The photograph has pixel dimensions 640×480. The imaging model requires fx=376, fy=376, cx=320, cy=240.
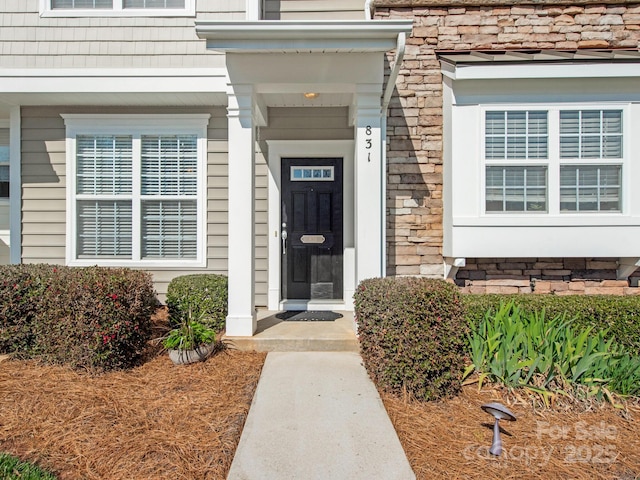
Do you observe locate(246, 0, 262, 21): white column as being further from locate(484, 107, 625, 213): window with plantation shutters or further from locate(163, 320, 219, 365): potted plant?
locate(163, 320, 219, 365): potted plant

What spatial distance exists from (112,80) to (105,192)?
147 centimetres

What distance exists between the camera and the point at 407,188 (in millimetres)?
4777

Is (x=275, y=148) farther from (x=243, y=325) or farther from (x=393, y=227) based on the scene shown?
(x=243, y=325)

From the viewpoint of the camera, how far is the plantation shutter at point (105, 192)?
518 cm

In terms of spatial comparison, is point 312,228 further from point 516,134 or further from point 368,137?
point 516,134

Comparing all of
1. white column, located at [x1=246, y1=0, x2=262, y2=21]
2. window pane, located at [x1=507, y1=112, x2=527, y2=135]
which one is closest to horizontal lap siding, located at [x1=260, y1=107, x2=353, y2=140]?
white column, located at [x1=246, y1=0, x2=262, y2=21]

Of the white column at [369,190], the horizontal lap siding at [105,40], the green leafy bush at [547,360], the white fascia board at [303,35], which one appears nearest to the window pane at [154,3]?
the horizontal lap siding at [105,40]

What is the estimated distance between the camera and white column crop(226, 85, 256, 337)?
12.7 feet

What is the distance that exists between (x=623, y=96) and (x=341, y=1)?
3.62 m

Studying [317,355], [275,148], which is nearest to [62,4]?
[275,148]

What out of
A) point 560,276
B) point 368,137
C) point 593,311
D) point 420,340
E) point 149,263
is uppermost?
point 368,137

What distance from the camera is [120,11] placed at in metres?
4.82

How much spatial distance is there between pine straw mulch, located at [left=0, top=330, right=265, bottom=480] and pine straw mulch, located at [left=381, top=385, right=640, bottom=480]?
118 cm

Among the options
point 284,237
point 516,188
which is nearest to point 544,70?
point 516,188
